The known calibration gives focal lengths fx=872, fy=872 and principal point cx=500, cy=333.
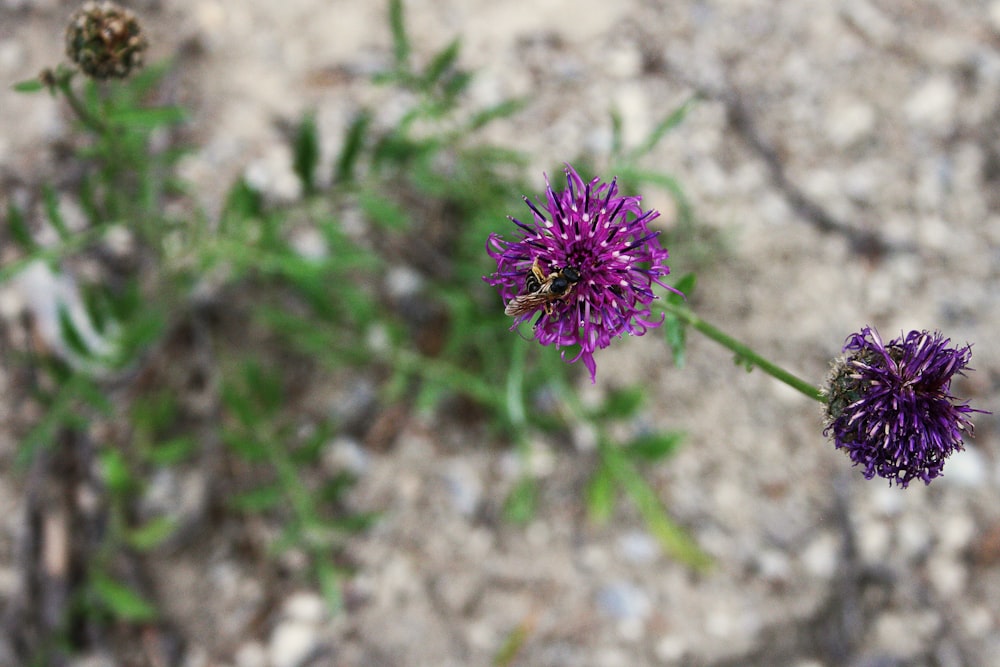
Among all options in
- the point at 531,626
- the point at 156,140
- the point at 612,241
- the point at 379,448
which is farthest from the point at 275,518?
the point at 612,241

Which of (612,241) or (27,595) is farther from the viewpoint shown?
(27,595)

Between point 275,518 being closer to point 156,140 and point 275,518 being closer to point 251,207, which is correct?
point 251,207

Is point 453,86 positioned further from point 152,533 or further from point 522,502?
point 152,533

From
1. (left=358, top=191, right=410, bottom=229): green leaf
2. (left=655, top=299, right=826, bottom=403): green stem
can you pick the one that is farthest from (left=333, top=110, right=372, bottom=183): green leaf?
(left=655, top=299, right=826, bottom=403): green stem

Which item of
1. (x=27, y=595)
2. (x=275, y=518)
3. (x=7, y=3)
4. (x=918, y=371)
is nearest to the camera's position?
(x=918, y=371)

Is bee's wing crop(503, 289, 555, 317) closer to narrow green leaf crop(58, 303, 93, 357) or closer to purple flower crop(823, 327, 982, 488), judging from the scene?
purple flower crop(823, 327, 982, 488)

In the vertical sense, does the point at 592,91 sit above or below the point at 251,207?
above
